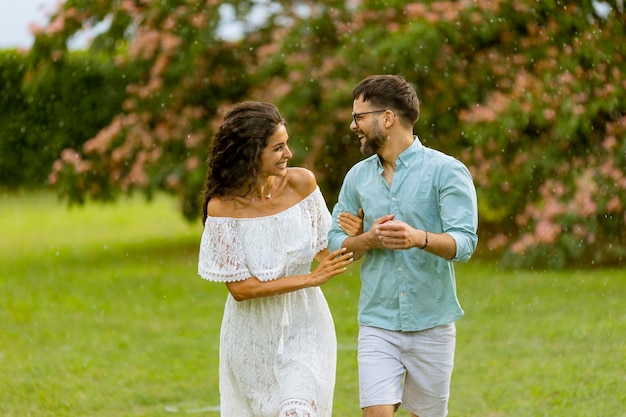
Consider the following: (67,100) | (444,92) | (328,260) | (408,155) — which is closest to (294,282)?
(328,260)

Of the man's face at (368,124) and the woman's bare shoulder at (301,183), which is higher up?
the man's face at (368,124)

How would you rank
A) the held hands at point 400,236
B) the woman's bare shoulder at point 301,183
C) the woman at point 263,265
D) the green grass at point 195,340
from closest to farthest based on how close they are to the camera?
1. the held hands at point 400,236
2. the woman at point 263,265
3. the woman's bare shoulder at point 301,183
4. the green grass at point 195,340

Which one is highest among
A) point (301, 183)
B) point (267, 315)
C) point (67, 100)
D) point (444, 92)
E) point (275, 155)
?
point (67, 100)

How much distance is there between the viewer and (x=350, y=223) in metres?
4.06

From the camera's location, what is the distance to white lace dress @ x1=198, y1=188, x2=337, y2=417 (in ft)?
13.6

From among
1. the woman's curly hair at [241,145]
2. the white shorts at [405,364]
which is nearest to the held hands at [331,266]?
the white shorts at [405,364]

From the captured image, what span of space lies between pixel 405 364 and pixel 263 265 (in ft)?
2.16

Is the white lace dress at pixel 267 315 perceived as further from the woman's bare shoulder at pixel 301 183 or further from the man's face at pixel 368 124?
the man's face at pixel 368 124

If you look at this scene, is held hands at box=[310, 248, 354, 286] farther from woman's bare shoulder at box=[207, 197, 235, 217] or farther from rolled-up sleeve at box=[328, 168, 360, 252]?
woman's bare shoulder at box=[207, 197, 235, 217]

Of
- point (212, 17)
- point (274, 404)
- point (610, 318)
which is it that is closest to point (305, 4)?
point (212, 17)

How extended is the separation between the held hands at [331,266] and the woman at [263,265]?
75mm

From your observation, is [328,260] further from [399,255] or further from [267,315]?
[267,315]

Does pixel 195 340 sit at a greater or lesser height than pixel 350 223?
lesser

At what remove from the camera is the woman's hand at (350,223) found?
404cm
